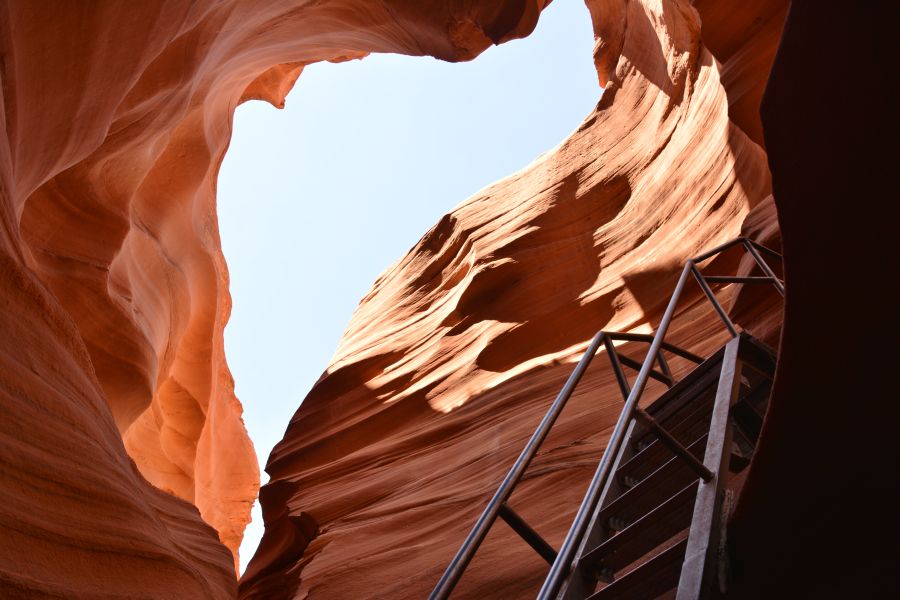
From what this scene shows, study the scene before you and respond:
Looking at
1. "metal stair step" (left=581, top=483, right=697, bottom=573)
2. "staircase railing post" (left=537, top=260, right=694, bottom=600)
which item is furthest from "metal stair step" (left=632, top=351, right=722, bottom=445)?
"metal stair step" (left=581, top=483, right=697, bottom=573)

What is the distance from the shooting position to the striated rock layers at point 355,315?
4.13 m

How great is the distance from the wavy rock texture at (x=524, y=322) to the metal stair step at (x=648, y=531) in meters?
2.18

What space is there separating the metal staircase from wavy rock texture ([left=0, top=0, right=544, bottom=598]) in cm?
208

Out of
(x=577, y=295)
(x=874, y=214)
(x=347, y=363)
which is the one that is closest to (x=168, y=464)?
(x=347, y=363)

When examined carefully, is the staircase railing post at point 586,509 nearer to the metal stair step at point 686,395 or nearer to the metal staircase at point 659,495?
the metal staircase at point 659,495

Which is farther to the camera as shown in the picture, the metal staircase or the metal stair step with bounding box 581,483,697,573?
the metal stair step with bounding box 581,483,697,573

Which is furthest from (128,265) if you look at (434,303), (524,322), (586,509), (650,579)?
(650,579)

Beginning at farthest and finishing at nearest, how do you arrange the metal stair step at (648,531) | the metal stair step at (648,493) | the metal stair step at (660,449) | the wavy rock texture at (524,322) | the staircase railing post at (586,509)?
1. the wavy rock texture at (524,322)
2. the metal stair step at (660,449)
3. the metal stair step at (648,493)
4. the metal stair step at (648,531)
5. the staircase railing post at (586,509)

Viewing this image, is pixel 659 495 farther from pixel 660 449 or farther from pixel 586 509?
pixel 586 509

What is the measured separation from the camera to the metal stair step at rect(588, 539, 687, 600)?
2.32 m

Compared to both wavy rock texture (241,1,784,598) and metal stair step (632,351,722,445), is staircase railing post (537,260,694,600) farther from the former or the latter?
wavy rock texture (241,1,784,598)

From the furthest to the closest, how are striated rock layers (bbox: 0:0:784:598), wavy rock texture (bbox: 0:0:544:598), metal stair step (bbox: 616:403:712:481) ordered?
striated rock layers (bbox: 0:0:784:598) → wavy rock texture (bbox: 0:0:544:598) → metal stair step (bbox: 616:403:712:481)

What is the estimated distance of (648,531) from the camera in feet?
8.54

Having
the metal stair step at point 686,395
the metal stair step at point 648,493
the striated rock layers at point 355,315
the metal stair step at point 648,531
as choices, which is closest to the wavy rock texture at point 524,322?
the striated rock layers at point 355,315
